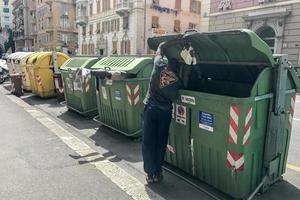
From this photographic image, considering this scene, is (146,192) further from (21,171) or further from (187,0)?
(187,0)

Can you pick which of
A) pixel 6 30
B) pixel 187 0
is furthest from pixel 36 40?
pixel 187 0

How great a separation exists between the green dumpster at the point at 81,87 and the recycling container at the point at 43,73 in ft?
8.38

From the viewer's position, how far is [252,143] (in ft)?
11.0

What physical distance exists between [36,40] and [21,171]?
71404mm

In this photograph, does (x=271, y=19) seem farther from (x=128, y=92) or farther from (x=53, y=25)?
(x=53, y=25)

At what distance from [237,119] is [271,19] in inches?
776

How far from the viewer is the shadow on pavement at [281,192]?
3.64 meters

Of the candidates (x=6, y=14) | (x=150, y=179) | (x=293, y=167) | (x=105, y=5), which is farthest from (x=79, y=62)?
(x=6, y=14)

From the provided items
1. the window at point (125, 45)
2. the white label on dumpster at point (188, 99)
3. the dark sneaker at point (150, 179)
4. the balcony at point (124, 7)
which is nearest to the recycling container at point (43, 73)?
the dark sneaker at point (150, 179)

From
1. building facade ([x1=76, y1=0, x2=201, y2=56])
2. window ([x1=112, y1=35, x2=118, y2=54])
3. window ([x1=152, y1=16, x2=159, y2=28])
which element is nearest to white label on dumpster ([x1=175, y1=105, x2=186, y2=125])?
building facade ([x1=76, y1=0, x2=201, y2=56])

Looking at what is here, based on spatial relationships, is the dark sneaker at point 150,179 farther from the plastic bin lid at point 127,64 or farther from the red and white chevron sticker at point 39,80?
the red and white chevron sticker at point 39,80

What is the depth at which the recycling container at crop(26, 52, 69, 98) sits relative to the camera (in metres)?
10.8

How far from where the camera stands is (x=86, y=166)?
4570 millimetres

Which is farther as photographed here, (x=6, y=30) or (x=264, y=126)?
(x=6, y=30)
